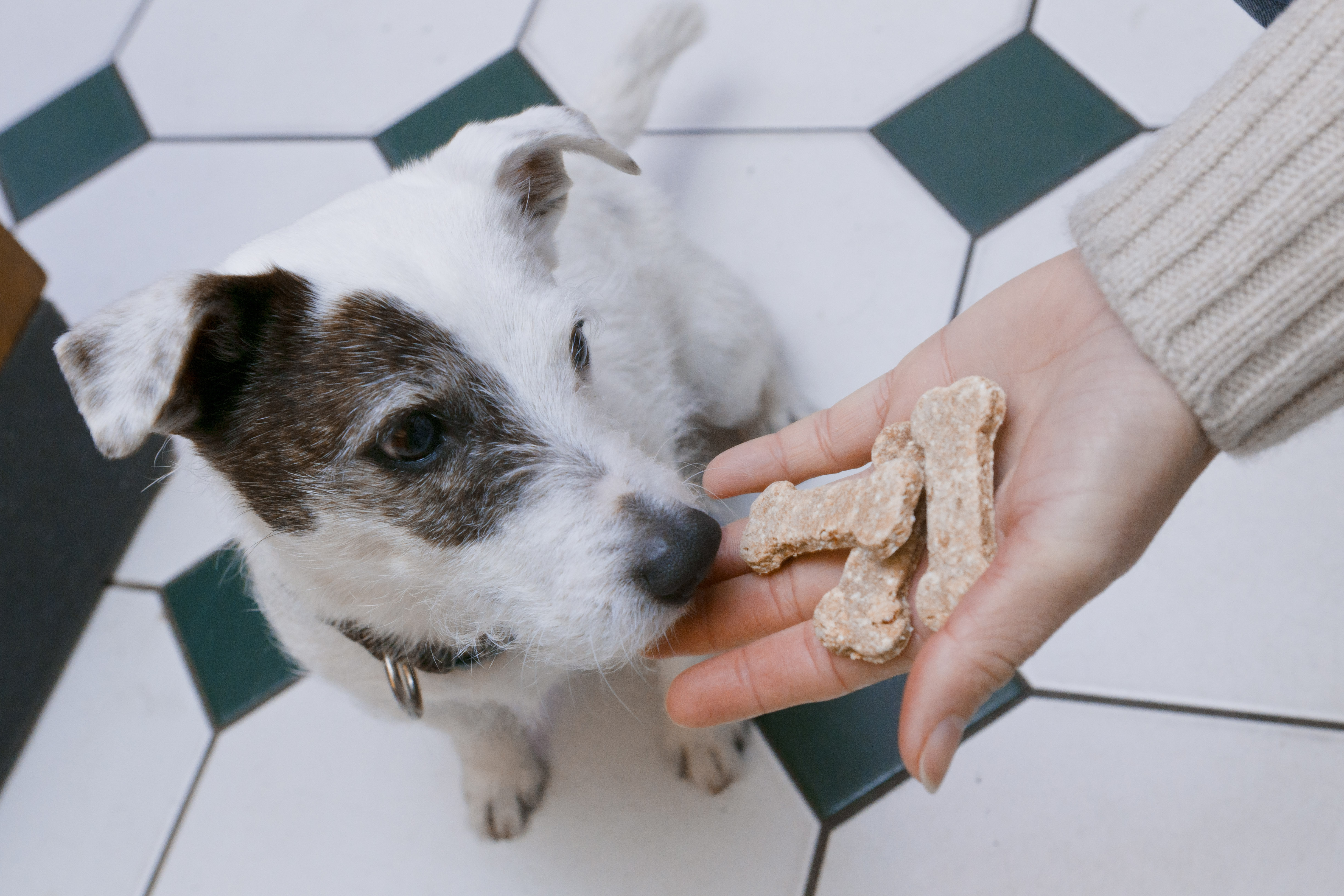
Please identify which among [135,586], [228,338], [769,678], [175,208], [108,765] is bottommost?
[108,765]

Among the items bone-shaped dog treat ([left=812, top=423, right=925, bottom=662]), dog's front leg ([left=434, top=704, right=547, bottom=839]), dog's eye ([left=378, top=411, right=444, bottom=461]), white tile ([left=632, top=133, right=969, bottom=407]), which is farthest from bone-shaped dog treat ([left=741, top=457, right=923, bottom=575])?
white tile ([left=632, top=133, right=969, bottom=407])

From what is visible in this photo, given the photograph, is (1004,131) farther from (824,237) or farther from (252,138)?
(252,138)

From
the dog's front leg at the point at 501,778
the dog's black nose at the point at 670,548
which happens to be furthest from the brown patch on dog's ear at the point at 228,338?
the dog's front leg at the point at 501,778

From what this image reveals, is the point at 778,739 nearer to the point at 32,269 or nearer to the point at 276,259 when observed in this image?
the point at 276,259

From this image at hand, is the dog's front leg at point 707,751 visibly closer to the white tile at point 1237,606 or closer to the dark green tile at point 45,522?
the white tile at point 1237,606

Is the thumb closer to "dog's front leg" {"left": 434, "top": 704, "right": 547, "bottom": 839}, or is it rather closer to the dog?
the dog

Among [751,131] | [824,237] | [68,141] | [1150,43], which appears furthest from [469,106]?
[1150,43]
